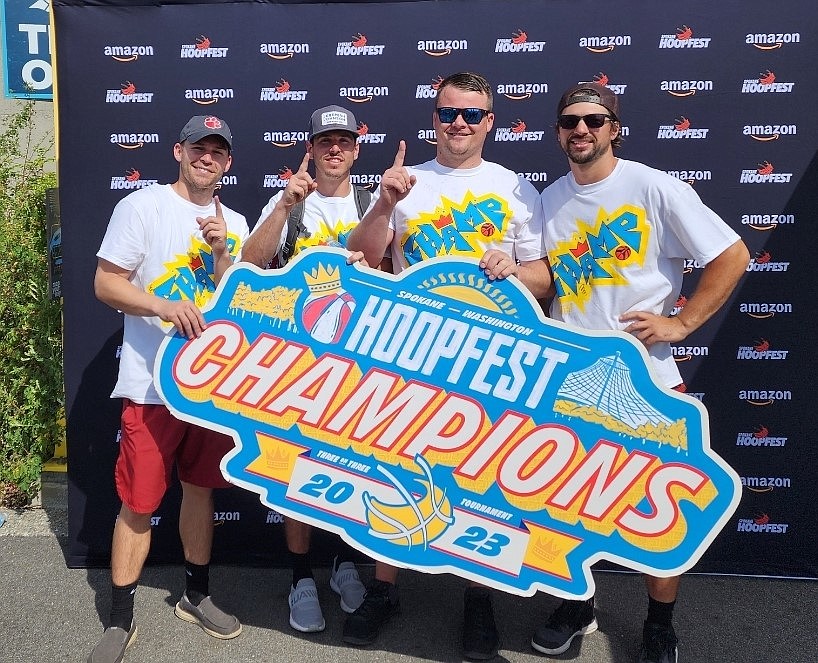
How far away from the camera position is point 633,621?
10.0 feet

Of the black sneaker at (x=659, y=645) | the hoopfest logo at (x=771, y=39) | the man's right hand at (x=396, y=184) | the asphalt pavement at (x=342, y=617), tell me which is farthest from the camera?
the hoopfest logo at (x=771, y=39)

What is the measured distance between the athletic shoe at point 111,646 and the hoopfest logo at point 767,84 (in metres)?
3.55

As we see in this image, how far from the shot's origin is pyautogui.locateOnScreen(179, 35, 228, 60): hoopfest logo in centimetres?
327

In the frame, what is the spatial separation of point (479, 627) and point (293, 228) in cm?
176

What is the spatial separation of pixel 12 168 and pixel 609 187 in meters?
3.31

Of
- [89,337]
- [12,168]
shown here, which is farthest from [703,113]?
[12,168]

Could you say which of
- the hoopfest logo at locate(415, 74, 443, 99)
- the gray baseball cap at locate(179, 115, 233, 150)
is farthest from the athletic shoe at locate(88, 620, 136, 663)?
the hoopfest logo at locate(415, 74, 443, 99)

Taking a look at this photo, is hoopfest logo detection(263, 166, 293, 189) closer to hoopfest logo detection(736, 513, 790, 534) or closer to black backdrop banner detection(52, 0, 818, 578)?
black backdrop banner detection(52, 0, 818, 578)

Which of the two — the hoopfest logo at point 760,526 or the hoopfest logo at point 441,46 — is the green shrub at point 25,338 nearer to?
the hoopfest logo at point 441,46

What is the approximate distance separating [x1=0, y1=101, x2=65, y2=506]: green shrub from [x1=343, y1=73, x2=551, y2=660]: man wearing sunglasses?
A: 7.14 feet

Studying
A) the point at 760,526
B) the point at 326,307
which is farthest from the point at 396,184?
the point at 760,526

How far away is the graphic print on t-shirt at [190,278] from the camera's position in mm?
2590

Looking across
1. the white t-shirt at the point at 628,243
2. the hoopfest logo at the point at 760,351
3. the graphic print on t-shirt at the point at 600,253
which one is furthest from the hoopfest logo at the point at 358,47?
the hoopfest logo at the point at 760,351

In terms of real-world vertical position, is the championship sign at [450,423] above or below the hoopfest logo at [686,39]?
below
